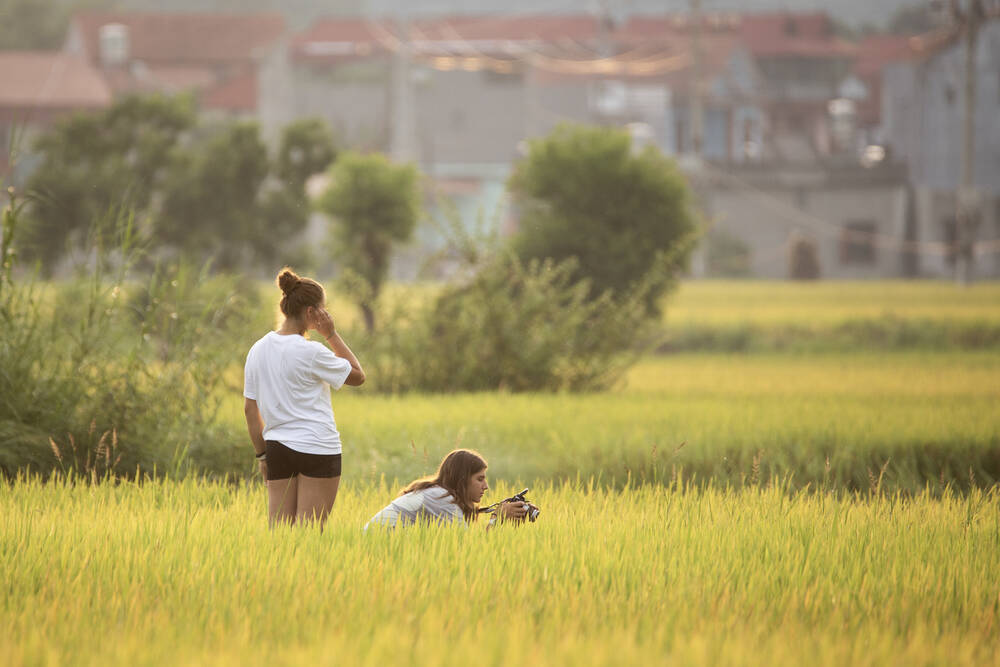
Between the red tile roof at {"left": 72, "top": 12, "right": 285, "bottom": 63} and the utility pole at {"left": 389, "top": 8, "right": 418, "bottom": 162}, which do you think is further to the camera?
the red tile roof at {"left": 72, "top": 12, "right": 285, "bottom": 63}

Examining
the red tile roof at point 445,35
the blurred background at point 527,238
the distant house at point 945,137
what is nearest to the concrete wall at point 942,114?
the distant house at point 945,137

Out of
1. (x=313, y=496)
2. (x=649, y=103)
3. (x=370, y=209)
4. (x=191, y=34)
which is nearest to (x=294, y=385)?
(x=313, y=496)

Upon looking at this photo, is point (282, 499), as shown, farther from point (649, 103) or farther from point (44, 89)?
point (649, 103)

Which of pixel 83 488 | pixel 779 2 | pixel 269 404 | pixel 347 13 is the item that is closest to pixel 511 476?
pixel 83 488

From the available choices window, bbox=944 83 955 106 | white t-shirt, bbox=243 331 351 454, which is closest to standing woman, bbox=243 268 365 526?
white t-shirt, bbox=243 331 351 454

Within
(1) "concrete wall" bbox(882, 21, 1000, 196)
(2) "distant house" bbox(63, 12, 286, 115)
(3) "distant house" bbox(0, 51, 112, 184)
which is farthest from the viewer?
(2) "distant house" bbox(63, 12, 286, 115)

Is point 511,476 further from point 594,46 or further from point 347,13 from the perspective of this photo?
point 347,13

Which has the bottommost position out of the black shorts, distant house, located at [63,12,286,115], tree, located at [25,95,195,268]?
the black shorts

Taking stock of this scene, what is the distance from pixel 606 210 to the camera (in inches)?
784

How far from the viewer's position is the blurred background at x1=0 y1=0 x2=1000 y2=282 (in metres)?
40.4

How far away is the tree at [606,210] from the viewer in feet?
64.8

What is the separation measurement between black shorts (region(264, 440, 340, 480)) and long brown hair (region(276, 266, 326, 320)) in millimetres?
593

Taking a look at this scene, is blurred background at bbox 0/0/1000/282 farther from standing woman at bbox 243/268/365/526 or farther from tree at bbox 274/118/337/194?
standing woman at bbox 243/268/365/526

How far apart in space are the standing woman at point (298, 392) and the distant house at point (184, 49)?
41398 mm
